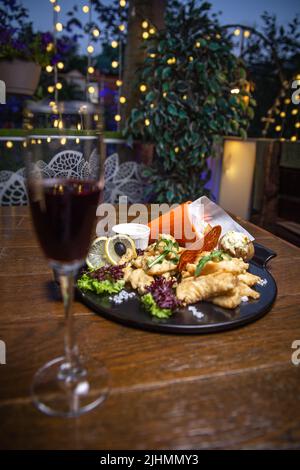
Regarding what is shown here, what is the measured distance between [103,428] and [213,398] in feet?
0.52

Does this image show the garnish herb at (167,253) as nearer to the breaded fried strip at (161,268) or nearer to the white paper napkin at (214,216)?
the breaded fried strip at (161,268)

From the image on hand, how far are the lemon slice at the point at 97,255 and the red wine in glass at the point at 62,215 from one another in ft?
1.19

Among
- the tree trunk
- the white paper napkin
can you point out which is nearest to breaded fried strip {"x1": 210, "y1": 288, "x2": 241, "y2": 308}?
the white paper napkin

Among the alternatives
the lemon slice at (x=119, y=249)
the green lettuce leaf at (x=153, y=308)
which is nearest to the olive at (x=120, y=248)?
the lemon slice at (x=119, y=249)

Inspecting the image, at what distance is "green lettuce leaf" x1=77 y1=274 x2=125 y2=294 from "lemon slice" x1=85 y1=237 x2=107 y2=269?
85 millimetres

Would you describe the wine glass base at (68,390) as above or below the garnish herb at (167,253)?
below

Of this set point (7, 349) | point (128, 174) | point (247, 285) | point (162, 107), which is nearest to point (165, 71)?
point (162, 107)

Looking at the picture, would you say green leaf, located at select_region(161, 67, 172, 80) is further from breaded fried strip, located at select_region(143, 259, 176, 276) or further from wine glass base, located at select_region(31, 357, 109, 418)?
wine glass base, located at select_region(31, 357, 109, 418)

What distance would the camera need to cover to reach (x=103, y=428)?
0.45 metres

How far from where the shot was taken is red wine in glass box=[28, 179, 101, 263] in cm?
49

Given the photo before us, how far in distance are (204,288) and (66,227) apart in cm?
34

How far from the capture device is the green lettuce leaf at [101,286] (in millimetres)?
764

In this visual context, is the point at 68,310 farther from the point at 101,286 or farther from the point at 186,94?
the point at 186,94

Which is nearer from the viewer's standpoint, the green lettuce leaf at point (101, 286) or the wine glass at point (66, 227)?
the wine glass at point (66, 227)
